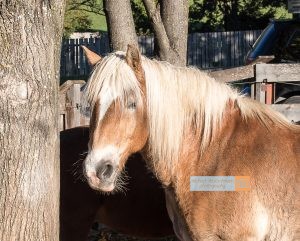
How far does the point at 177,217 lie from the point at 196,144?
49 centimetres

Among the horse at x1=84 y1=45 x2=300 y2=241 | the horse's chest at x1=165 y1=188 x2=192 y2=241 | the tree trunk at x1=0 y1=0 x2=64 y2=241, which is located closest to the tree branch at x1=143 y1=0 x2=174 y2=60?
the horse at x1=84 y1=45 x2=300 y2=241

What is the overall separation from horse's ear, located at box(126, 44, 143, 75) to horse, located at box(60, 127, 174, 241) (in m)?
1.20

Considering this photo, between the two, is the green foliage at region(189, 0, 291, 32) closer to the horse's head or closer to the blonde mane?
the blonde mane

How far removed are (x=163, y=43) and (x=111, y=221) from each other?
210 cm

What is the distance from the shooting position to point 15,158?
3.52m

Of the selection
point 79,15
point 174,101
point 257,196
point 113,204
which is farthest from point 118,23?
point 79,15

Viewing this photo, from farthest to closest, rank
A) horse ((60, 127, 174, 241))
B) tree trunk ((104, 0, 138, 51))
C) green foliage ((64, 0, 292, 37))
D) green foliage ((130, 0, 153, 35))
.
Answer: green foliage ((64, 0, 292, 37)) < green foliage ((130, 0, 153, 35)) < tree trunk ((104, 0, 138, 51)) < horse ((60, 127, 174, 241))

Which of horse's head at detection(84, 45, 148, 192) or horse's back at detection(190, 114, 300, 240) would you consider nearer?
horse's head at detection(84, 45, 148, 192)

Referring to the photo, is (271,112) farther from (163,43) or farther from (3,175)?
(163,43)

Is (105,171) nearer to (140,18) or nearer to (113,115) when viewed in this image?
(113,115)

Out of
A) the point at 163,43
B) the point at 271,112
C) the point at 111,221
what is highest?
the point at 163,43

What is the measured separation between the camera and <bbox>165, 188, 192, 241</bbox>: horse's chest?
3.92 meters

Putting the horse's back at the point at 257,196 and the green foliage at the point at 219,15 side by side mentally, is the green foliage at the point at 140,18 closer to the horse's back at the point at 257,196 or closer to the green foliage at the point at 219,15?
the green foliage at the point at 219,15

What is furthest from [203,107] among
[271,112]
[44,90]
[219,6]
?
[219,6]
